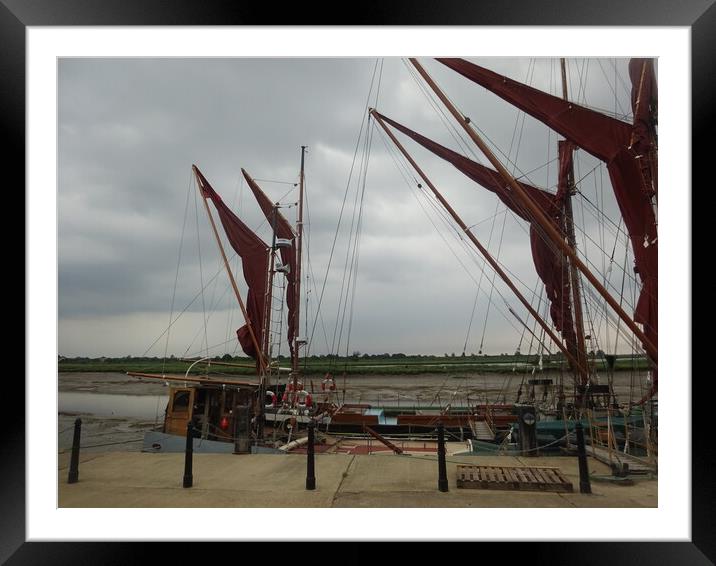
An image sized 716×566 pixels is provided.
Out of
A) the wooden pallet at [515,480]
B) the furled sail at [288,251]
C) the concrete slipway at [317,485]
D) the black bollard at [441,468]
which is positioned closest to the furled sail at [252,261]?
the furled sail at [288,251]

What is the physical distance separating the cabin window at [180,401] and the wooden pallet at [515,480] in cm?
774

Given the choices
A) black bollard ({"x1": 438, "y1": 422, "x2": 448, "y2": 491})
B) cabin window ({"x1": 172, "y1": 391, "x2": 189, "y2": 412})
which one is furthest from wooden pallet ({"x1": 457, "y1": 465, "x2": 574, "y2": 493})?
cabin window ({"x1": 172, "y1": 391, "x2": 189, "y2": 412})

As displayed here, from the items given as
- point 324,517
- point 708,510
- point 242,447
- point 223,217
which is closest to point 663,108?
point 708,510

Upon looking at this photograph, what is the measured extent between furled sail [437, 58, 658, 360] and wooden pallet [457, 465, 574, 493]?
422cm

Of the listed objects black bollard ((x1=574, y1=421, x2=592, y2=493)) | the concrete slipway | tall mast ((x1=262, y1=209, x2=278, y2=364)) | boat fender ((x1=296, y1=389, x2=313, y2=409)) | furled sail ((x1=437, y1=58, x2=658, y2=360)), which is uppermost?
furled sail ((x1=437, y1=58, x2=658, y2=360))

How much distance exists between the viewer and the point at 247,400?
13055 mm

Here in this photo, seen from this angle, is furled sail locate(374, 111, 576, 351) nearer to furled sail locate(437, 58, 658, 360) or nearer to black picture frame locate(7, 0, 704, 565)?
furled sail locate(437, 58, 658, 360)

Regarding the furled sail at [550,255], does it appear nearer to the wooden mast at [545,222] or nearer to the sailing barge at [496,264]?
the sailing barge at [496,264]

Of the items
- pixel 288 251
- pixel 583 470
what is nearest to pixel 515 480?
pixel 583 470

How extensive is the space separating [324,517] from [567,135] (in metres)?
8.87

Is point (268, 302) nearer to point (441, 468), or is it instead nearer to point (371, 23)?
point (441, 468)

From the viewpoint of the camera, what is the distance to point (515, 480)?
6.75 metres

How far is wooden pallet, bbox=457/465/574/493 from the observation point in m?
6.68

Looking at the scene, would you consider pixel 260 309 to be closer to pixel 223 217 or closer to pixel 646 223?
pixel 223 217
